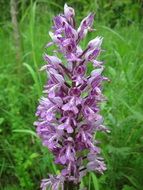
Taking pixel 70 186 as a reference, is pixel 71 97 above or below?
above

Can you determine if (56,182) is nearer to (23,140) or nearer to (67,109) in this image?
(67,109)

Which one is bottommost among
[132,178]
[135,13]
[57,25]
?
[132,178]

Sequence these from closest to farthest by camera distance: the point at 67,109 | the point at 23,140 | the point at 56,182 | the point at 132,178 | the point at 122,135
Answer: 1. the point at 67,109
2. the point at 56,182
3. the point at 132,178
4. the point at 122,135
5. the point at 23,140

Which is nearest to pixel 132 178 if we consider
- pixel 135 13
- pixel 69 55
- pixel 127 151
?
pixel 127 151

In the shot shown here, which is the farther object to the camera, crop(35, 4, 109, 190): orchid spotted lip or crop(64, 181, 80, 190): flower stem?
crop(64, 181, 80, 190): flower stem

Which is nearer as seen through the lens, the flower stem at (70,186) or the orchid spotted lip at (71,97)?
the orchid spotted lip at (71,97)

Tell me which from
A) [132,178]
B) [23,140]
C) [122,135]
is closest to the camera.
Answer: [132,178]

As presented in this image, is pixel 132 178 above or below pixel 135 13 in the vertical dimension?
below

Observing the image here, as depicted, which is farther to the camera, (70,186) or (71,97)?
(70,186)
